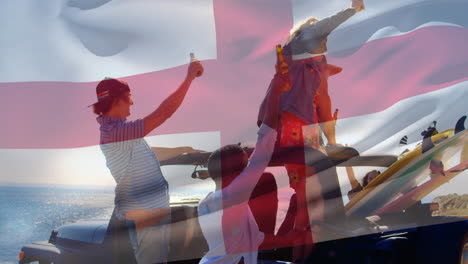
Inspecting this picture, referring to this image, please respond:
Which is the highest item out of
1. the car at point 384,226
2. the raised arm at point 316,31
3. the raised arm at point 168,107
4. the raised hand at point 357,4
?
the raised hand at point 357,4

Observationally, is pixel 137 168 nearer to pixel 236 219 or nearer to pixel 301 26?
pixel 236 219

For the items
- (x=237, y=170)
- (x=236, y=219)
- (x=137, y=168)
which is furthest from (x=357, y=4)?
(x=137, y=168)

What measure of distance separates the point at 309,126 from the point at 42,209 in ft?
5.23

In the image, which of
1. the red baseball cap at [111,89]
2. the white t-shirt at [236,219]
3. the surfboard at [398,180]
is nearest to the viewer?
the white t-shirt at [236,219]

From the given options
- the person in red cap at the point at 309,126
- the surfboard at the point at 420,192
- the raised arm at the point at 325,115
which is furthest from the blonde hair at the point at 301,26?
the surfboard at the point at 420,192

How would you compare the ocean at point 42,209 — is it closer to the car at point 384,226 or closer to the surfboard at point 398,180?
the car at point 384,226

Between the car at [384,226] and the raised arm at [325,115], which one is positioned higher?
the raised arm at [325,115]

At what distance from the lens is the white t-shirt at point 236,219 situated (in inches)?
77.9

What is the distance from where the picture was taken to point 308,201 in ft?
7.13

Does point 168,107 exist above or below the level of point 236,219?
above

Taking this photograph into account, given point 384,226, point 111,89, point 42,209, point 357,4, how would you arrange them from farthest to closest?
point 42,209, point 357,4, point 384,226, point 111,89

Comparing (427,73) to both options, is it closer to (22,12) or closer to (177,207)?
(177,207)

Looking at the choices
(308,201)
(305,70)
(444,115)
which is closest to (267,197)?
(308,201)

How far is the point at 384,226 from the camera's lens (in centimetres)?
225
